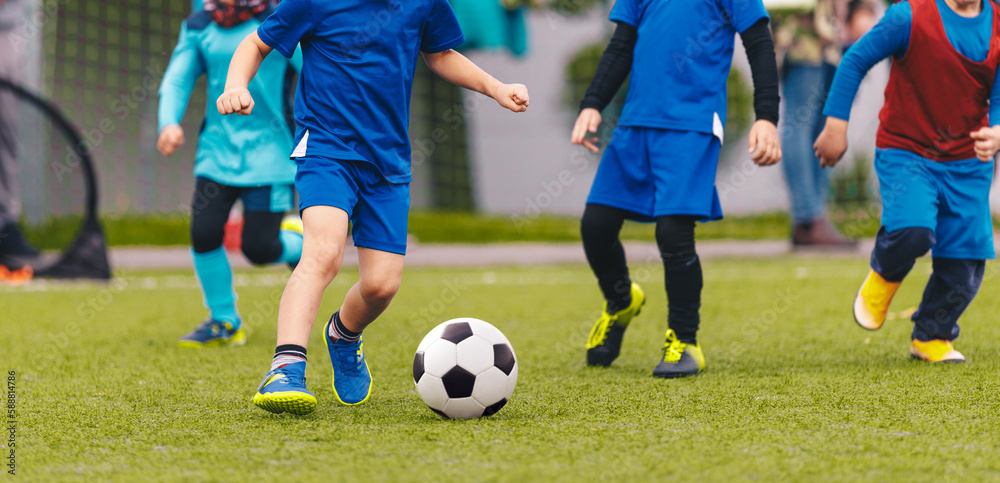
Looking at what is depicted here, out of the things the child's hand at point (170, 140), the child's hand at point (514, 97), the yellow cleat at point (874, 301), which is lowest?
the yellow cleat at point (874, 301)

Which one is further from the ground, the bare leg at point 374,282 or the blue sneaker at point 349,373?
the bare leg at point 374,282

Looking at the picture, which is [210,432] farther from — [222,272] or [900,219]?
[900,219]

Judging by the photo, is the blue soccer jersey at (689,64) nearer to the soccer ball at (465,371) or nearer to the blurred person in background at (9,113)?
the soccer ball at (465,371)

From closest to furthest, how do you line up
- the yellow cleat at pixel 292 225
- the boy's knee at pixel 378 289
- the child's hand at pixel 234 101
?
1. the child's hand at pixel 234 101
2. the boy's knee at pixel 378 289
3. the yellow cleat at pixel 292 225

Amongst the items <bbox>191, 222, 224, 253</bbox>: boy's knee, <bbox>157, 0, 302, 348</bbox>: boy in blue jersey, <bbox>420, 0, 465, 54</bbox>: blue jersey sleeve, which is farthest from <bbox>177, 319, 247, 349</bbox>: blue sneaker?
<bbox>420, 0, 465, 54</bbox>: blue jersey sleeve

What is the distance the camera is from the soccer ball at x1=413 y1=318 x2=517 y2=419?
262 centimetres

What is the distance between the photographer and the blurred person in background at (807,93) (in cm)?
850

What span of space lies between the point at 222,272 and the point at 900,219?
8.61ft

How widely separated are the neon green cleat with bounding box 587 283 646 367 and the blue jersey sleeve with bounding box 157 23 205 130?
1.84 m

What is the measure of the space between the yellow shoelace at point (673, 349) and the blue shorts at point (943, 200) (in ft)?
2.66

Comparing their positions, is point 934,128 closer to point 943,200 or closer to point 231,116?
point 943,200

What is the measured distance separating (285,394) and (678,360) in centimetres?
135

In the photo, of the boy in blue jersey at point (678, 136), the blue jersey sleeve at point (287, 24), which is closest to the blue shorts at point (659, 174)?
the boy in blue jersey at point (678, 136)

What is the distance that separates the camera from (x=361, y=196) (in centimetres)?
284
